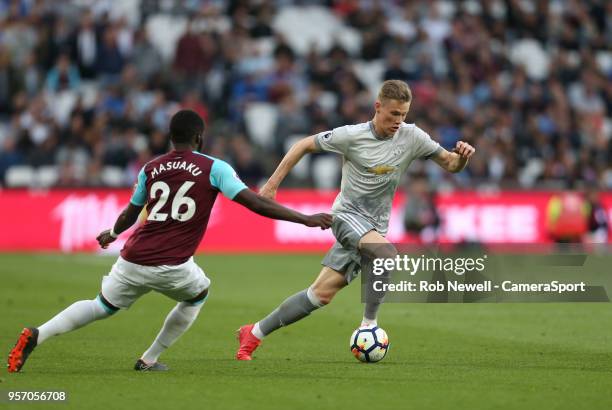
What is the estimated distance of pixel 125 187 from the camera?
75.0 feet

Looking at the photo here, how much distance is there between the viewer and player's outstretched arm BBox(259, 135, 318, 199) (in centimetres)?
906

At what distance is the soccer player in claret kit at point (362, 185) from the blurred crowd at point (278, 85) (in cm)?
1365

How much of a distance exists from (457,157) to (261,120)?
16.9 metres

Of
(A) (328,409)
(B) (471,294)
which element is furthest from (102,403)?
(B) (471,294)

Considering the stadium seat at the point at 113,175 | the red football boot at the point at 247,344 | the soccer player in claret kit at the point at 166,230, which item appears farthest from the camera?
the stadium seat at the point at 113,175

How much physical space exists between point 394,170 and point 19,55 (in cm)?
1710

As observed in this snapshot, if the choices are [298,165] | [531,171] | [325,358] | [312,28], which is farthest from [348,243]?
[312,28]

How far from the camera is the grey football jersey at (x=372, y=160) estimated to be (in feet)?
31.2

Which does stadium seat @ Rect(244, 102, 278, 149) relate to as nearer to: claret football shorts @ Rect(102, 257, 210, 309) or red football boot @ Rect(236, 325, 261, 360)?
red football boot @ Rect(236, 325, 261, 360)

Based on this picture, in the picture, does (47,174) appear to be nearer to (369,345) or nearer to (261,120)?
(261,120)

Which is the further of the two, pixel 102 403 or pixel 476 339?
pixel 476 339

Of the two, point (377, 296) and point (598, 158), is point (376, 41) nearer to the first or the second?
point (598, 158)

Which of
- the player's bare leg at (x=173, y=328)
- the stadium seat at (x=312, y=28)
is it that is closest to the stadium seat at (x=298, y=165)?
the stadium seat at (x=312, y=28)

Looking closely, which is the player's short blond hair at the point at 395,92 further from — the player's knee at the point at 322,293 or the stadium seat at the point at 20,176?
the stadium seat at the point at 20,176
